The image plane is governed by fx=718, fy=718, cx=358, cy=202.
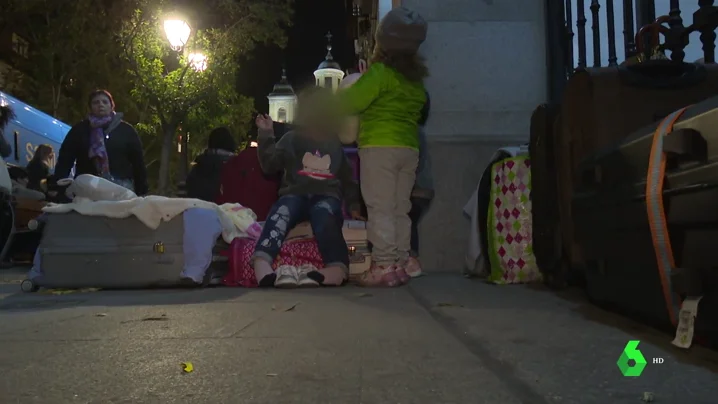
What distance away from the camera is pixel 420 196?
5508 millimetres

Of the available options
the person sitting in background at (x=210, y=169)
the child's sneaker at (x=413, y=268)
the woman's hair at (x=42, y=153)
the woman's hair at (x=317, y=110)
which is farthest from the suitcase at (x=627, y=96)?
the woman's hair at (x=42, y=153)

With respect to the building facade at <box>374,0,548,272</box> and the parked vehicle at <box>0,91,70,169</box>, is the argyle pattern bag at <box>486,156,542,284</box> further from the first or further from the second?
the parked vehicle at <box>0,91,70,169</box>

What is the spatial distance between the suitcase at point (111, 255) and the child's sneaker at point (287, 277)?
0.53 metres

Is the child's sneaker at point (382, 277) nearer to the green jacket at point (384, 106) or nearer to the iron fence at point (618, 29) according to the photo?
the green jacket at point (384, 106)

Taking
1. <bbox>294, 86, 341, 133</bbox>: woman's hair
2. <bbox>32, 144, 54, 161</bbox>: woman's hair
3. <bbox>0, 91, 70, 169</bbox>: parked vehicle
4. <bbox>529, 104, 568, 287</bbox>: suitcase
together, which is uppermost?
<bbox>0, 91, 70, 169</bbox>: parked vehicle

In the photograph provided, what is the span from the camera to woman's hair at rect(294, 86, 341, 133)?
15.7 feet

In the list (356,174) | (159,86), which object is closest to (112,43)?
(159,86)

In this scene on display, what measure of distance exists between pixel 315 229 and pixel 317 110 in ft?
2.64

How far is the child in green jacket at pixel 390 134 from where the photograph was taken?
4.72 metres

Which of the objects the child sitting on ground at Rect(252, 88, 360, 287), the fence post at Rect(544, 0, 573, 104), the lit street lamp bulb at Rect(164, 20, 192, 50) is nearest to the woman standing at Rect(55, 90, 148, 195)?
the child sitting on ground at Rect(252, 88, 360, 287)

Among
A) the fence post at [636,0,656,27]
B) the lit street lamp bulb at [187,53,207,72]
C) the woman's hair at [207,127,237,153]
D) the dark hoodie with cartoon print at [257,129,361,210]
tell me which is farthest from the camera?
the lit street lamp bulb at [187,53,207,72]

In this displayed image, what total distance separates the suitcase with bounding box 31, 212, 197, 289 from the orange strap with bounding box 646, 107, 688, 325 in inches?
128

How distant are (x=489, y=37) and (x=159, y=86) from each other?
1670 cm

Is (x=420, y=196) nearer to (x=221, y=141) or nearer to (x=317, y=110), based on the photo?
(x=317, y=110)
